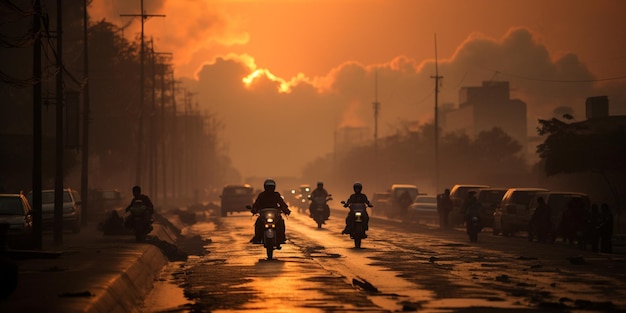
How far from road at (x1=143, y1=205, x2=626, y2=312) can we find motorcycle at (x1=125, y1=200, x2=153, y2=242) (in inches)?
95.4

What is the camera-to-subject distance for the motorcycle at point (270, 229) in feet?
93.6

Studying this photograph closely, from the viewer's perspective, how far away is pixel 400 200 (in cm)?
7200

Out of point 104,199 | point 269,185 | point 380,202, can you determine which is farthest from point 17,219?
point 380,202

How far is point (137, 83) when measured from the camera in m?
112

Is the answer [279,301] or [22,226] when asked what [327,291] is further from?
[22,226]

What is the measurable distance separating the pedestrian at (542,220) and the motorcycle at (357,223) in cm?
804

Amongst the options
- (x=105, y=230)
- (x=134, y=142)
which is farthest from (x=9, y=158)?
(x=134, y=142)

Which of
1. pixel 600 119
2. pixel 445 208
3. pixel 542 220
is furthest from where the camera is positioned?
pixel 600 119

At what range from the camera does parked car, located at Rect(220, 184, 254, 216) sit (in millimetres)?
81375

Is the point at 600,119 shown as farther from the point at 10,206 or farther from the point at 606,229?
the point at 10,206

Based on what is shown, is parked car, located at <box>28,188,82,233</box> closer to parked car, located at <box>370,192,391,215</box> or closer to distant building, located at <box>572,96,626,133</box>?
distant building, located at <box>572,96,626,133</box>

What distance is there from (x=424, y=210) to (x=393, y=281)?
148 feet

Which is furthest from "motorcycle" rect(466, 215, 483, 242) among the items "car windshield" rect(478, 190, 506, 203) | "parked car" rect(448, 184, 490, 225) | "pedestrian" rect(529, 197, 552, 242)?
"parked car" rect(448, 184, 490, 225)

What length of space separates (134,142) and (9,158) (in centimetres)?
4041
